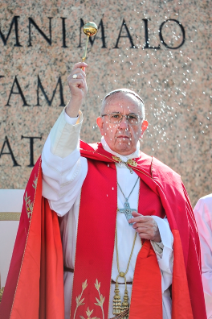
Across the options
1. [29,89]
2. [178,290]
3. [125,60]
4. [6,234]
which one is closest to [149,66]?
[125,60]

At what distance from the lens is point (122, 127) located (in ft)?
11.4

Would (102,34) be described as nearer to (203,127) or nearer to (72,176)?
(203,127)

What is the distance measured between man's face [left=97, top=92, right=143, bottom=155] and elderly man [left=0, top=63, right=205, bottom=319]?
1.2 inches

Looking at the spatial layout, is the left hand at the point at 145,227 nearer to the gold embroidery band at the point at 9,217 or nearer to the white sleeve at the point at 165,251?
the white sleeve at the point at 165,251

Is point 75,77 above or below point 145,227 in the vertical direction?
above

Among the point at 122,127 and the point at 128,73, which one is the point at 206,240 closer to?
the point at 122,127

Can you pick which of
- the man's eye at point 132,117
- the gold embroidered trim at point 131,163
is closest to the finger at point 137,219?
the gold embroidered trim at point 131,163

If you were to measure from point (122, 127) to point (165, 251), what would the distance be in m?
0.85

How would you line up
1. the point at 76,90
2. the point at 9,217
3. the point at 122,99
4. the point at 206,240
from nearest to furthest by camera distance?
the point at 76,90, the point at 122,99, the point at 206,240, the point at 9,217

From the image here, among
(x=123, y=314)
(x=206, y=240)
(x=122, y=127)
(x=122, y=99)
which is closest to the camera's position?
(x=123, y=314)

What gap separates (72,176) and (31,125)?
1584 mm

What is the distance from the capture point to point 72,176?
3.02m

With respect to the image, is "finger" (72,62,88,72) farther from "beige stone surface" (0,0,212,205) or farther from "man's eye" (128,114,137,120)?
"beige stone surface" (0,0,212,205)

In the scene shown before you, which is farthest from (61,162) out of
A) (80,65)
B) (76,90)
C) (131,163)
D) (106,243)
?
(131,163)
